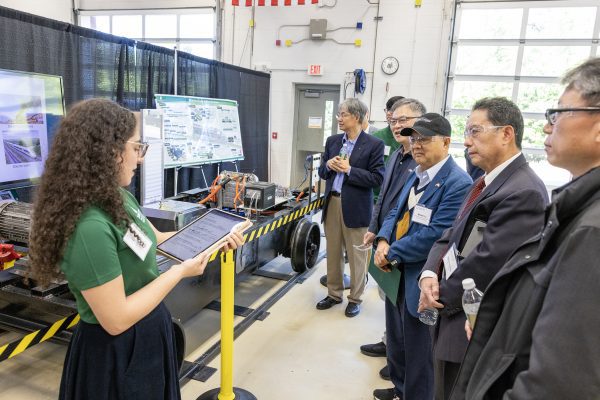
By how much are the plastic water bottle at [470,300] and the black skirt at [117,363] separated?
95 centimetres

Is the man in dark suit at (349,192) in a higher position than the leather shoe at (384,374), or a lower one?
higher

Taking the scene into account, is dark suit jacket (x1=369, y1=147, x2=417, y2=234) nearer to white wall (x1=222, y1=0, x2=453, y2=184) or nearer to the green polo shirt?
the green polo shirt

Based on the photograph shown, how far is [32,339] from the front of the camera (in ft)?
5.37

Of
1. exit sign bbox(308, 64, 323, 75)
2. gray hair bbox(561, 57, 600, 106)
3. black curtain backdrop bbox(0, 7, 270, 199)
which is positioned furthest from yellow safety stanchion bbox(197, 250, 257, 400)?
exit sign bbox(308, 64, 323, 75)

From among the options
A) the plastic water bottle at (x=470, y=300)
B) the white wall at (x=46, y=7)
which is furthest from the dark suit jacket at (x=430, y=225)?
the white wall at (x=46, y=7)

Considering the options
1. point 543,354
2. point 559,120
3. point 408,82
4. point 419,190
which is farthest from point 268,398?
point 408,82

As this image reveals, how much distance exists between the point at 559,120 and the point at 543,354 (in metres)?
0.50

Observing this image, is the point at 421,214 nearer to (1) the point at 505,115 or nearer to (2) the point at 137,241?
(1) the point at 505,115

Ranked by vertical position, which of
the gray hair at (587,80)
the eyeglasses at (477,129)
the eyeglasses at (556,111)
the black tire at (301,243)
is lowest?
the black tire at (301,243)

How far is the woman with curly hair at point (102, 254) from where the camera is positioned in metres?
1.13

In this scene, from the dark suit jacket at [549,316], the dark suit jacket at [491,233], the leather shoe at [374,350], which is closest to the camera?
the dark suit jacket at [549,316]

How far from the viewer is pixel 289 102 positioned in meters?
7.22

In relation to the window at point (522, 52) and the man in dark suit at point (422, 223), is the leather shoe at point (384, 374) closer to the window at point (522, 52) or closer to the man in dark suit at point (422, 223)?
the man in dark suit at point (422, 223)

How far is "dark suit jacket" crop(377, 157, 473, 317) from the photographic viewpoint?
1914mm
